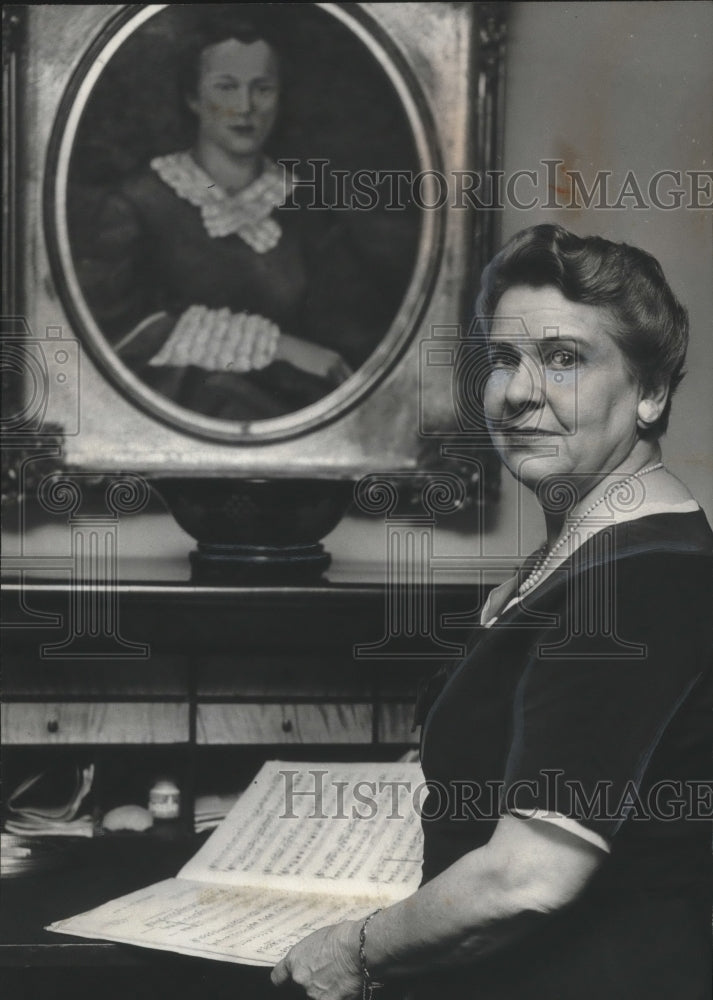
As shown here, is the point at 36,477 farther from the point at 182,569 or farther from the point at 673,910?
the point at 673,910

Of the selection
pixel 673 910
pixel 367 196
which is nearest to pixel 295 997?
pixel 673 910

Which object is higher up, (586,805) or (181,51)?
(181,51)

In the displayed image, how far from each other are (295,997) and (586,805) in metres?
0.61

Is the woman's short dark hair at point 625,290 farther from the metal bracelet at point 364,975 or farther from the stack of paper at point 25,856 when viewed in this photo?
the stack of paper at point 25,856

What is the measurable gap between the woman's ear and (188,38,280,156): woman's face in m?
1.34

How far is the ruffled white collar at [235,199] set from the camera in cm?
242

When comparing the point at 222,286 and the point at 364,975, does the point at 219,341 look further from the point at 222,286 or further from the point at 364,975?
the point at 364,975

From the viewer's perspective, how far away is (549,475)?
4.74ft

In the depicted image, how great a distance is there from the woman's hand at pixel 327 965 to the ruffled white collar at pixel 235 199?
4.92ft

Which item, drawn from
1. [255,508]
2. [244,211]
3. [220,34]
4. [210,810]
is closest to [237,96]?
[220,34]

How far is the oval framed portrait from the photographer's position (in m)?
2.39

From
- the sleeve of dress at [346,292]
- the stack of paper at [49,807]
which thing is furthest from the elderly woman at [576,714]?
the sleeve of dress at [346,292]

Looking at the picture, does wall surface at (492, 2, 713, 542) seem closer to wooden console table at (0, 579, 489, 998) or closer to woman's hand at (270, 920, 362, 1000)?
wooden console table at (0, 579, 489, 998)

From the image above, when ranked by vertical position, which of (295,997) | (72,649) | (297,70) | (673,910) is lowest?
(295,997)
